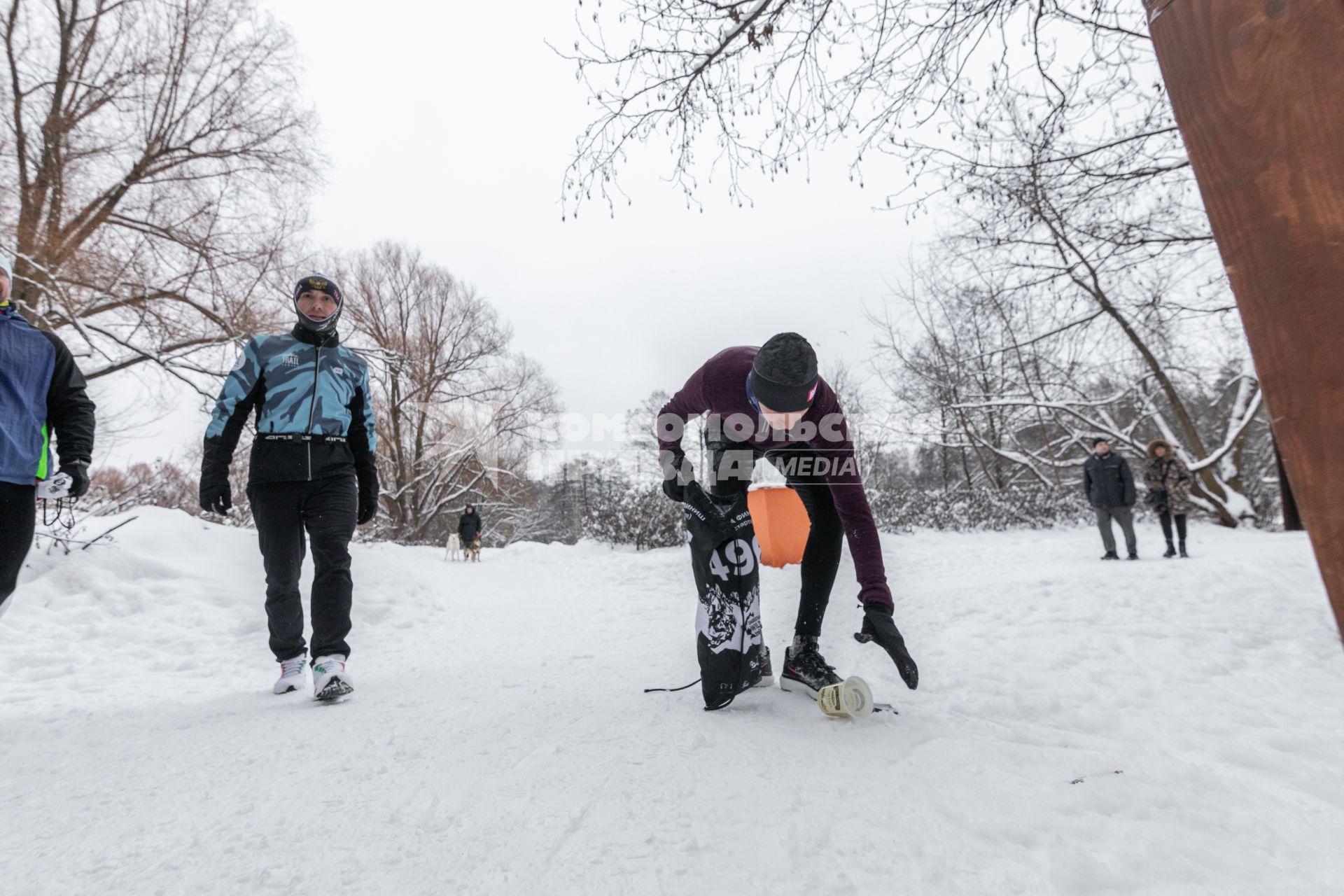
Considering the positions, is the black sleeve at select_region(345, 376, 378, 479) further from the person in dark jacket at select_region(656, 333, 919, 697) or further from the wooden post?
the wooden post

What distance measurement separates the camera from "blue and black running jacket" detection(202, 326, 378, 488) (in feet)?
8.87

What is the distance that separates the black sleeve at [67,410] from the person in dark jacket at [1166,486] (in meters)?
10.9

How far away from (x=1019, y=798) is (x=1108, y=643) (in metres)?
2.29

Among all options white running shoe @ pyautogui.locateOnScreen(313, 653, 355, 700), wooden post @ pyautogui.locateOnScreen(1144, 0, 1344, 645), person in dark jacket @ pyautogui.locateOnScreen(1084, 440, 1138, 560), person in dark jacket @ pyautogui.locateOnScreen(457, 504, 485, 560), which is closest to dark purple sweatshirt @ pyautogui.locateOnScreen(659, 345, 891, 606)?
wooden post @ pyautogui.locateOnScreen(1144, 0, 1344, 645)

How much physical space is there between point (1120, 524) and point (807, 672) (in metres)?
8.47

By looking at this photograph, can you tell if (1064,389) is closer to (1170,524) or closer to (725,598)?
(1170,524)

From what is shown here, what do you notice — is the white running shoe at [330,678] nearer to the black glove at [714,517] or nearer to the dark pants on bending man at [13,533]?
the dark pants on bending man at [13,533]

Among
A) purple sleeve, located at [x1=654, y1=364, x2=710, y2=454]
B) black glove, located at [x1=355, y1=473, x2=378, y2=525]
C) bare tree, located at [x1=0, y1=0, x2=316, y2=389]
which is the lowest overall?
black glove, located at [x1=355, y1=473, x2=378, y2=525]

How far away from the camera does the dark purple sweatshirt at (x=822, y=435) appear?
2.20 m

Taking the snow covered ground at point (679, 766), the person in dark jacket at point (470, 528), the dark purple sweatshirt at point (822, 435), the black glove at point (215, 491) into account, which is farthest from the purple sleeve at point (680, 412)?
the person in dark jacket at point (470, 528)

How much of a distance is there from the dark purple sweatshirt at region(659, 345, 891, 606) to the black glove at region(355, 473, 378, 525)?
150cm

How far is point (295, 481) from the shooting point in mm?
2711

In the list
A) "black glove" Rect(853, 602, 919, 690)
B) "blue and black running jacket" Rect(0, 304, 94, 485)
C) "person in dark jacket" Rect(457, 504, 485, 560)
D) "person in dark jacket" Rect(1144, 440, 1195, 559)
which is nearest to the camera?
"black glove" Rect(853, 602, 919, 690)

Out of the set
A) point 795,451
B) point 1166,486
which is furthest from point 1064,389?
point 795,451
